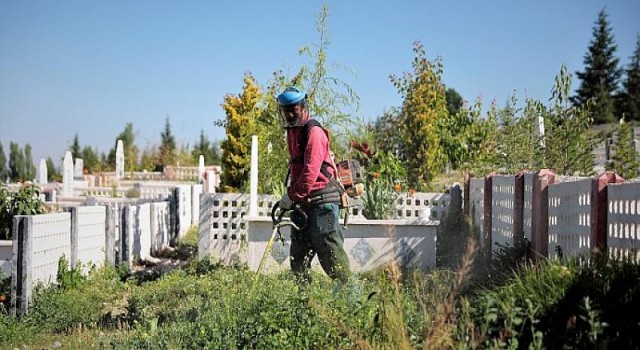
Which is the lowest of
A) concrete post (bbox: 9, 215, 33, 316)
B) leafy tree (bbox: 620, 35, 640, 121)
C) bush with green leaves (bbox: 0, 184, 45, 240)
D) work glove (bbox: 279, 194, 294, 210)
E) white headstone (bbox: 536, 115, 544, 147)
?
concrete post (bbox: 9, 215, 33, 316)

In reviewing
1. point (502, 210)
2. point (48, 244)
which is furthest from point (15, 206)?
point (502, 210)

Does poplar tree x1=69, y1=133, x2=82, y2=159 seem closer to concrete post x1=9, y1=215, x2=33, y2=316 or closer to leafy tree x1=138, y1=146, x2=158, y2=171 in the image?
leafy tree x1=138, y1=146, x2=158, y2=171

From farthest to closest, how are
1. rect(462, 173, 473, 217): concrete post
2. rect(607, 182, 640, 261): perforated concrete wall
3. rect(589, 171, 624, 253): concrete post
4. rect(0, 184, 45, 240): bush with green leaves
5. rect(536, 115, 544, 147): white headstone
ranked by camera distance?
rect(462, 173, 473, 217): concrete post
rect(536, 115, 544, 147): white headstone
rect(0, 184, 45, 240): bush with green leaves
rect(589, 171, 624, 253): concrete post
rect(607, 182, 640, 261): perforated concrete wall

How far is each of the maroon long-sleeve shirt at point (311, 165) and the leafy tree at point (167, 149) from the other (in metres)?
32.1

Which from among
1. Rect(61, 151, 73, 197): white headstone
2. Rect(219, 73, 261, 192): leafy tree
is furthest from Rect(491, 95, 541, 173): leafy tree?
Rect(61, 151, 73, 197): white headstone

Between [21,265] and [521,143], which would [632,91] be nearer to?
[521,143]

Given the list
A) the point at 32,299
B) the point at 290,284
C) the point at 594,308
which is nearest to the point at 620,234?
the point at 594,308

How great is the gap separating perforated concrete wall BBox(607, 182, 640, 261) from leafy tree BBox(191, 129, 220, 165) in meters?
37.4

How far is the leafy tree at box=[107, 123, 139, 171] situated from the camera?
38594 mm

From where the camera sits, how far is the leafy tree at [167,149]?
126ft

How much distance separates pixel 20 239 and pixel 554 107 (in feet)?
22.2

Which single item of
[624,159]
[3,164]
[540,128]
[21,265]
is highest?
[540,128]

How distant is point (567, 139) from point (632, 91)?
47.8 meters

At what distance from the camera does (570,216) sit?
6168 mm
